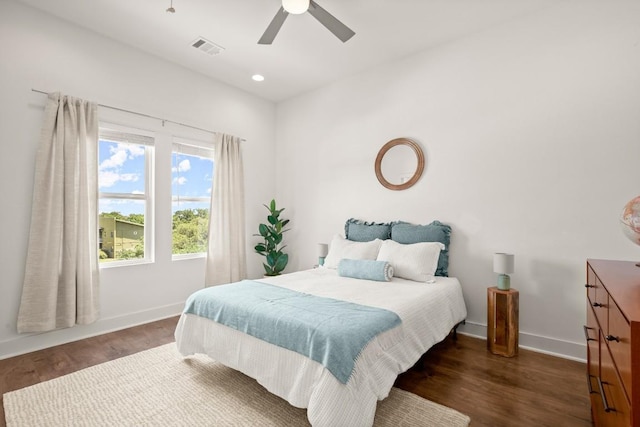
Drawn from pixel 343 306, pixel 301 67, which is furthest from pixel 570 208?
pixel 301 67

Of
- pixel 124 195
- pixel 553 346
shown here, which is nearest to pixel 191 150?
pixel 124 195

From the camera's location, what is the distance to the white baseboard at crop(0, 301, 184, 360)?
2.73 m

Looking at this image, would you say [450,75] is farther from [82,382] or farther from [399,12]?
[82,382]

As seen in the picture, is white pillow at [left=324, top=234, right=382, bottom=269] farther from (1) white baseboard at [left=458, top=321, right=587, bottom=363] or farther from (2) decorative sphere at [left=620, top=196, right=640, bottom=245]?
(2) decorative sphere at [left=620, top=196, right=640, bottom=245]

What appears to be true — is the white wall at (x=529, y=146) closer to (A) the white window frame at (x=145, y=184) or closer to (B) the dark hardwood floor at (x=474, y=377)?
(B) the dark hardwood floor at (x=474, y=377)

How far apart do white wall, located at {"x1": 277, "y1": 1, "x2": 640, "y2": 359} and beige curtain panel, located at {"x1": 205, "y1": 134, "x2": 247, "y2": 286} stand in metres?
1.78

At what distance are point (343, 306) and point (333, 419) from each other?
0.69m

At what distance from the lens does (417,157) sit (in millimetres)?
3564

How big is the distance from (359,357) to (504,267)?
1.77m

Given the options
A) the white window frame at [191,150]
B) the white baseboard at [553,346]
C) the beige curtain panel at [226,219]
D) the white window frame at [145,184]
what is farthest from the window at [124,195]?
the white baseboard at [553,346]

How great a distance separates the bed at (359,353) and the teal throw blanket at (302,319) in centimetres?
5

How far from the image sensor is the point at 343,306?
209 cm

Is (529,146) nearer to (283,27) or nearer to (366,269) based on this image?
(366,269)

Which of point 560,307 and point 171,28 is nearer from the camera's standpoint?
point 560,307
